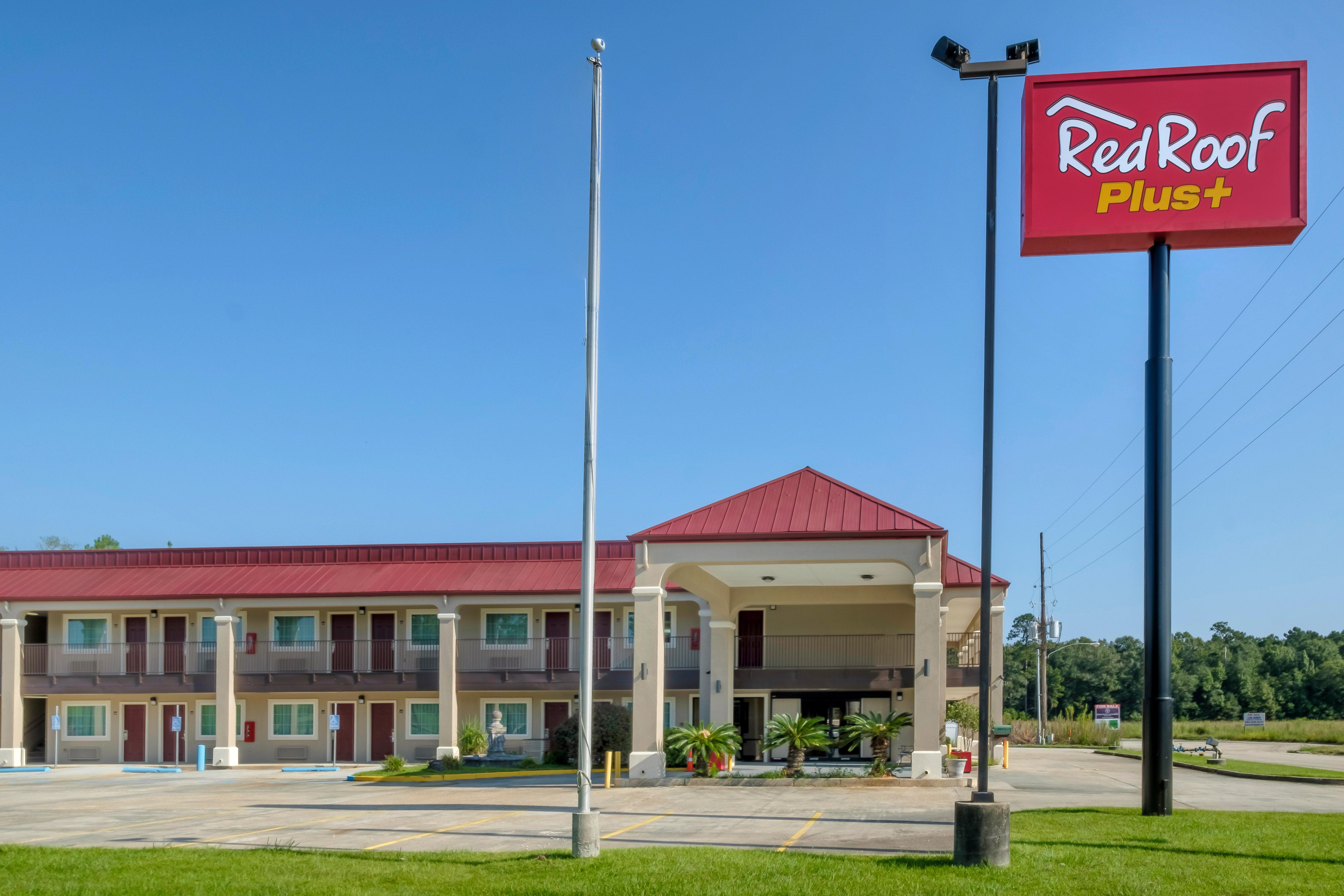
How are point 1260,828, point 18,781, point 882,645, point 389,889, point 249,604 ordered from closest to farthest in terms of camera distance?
point 389,889 < point 1260,828 < point 18,781 < point 882,645 < point 249,604

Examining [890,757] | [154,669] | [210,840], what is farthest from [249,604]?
[210,840]

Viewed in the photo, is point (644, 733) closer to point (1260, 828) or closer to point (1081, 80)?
point (1260, 828)

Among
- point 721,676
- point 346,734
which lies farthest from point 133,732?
point 721,676

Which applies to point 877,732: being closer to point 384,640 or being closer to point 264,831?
point 264,831

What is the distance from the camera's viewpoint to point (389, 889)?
11.9 meters

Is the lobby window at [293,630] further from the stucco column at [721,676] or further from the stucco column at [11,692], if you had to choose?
the stucco column at [721,676]

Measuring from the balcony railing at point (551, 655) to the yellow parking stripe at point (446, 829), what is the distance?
17.5m

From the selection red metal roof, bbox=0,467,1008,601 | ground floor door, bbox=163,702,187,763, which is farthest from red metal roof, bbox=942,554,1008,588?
→ ground floor door, bbox=163,702,187,763

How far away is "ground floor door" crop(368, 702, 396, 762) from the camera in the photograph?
40938 millimetres

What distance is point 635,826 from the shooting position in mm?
18625

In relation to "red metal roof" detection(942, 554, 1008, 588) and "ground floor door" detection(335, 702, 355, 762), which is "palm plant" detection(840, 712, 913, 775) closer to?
"red metal roof" detection(942, 554, 1008, 588)

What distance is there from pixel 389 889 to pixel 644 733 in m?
15.9

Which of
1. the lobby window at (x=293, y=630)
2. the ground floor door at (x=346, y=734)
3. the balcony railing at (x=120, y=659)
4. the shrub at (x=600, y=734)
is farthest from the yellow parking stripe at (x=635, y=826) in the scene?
the balcony railing at (x=120, y=659)

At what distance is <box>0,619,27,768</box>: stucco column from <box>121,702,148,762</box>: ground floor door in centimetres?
311
